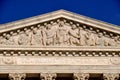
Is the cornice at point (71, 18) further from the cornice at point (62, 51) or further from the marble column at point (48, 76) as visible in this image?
the marble column at point (48, 76)

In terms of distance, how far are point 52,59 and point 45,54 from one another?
0.61 metres

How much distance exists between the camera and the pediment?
3077 cm

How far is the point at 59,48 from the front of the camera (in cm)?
3055

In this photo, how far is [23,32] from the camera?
3109 cm

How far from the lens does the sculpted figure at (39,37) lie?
3077cm

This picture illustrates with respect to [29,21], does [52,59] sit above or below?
below

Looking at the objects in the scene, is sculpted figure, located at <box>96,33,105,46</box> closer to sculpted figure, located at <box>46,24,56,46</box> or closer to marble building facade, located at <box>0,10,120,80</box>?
marble building facade, located at <box>0,10,120,80</box>

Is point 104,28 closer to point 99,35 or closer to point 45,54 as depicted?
point 99,35

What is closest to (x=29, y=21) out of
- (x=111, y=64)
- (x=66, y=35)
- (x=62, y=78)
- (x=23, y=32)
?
(x=23, y=32)

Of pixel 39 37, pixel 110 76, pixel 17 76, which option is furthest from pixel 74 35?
pixel 17 76

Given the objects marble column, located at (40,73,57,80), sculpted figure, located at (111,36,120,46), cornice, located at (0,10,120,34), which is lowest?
marble column, located at (40,73,57,80)

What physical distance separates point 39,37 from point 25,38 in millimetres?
994

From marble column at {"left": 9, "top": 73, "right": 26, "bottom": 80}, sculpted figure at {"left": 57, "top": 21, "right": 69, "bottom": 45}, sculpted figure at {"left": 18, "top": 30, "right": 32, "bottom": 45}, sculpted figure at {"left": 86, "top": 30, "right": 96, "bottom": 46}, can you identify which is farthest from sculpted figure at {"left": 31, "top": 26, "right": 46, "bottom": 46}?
sculpted figure at {"left": 86, "top": 30, "right": 96, "bottom": 46}

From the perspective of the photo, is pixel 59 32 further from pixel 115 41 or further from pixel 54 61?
pixel 115 41
